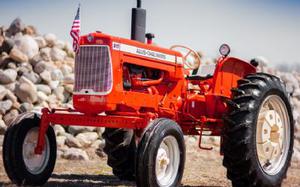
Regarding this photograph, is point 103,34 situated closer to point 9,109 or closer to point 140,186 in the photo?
point 140,186

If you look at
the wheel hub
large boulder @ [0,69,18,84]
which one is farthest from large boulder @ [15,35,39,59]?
the wheel hub

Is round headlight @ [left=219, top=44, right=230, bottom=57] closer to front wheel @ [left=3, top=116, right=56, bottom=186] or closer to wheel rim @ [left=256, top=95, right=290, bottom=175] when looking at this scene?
wheel rim @ [left=256, top=95, right=290, bottom=175]

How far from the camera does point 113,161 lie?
9.03 metres

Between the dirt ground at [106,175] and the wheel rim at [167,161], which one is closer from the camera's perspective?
the wheel rim at [167,161]

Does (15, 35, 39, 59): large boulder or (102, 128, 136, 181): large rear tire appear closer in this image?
(102, 128, 136, 181): large rear tire

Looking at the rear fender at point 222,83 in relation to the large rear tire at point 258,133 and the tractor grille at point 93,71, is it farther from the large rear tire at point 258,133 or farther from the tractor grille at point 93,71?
the tractor grille at point 93,71

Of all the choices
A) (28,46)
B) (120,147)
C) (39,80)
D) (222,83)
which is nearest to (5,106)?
(39,80)

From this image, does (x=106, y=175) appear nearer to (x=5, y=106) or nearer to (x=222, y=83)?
(x=222, y=83)

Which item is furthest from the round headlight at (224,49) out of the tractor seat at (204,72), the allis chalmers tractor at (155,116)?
the tractor seat at (204,72)

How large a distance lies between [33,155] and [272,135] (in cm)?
328

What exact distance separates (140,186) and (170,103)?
6.24ft

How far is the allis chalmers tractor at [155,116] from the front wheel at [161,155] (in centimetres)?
1

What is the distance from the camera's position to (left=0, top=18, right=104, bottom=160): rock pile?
13680mm

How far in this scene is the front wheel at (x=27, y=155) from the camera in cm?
787
